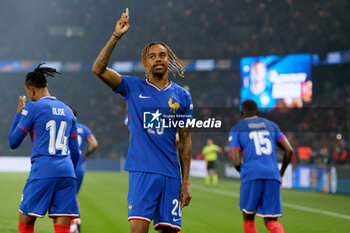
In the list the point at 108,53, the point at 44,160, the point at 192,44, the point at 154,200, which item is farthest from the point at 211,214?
the point at 192,44

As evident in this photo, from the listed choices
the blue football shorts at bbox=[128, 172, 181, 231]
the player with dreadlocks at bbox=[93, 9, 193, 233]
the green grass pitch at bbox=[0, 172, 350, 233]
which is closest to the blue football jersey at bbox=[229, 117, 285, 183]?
the player with dreadlocks at bbox=[93, 9, 193, 233]

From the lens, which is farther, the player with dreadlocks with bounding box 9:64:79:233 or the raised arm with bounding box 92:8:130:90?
the player with dreadlocks with bounding box 9:64:79:233

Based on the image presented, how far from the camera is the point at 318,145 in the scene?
22672 mm

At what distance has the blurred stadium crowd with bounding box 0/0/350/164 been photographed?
2906 centimetres

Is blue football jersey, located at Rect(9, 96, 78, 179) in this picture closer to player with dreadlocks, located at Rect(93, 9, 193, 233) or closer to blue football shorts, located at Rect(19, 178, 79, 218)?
blue football shorts, located at Rect(19, 178, 79, 218)

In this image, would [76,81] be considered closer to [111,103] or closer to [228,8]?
[111,103]

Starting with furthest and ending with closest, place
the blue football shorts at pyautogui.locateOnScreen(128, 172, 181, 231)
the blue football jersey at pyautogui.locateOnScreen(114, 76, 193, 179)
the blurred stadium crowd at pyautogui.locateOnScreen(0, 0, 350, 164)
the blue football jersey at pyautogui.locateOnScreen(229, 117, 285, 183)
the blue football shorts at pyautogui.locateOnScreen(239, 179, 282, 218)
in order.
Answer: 1. the blurred stadium crowd at pyautogui.locateOnScreen(0, 0, 350, 164)
2. the blue football jersey at pyautogui.locateOnScreen(229, 117, 285, 183)
3. the blue football shorts at pyautogui.locateOnScreen(239, 179, 282, 218)
4. the blue football jersey at pyautogui.locateOnScreen(114, 76, 193, 179)
5. the blue football shorts at pyautogui.locateOnScreen(128, 172, 181, 231)

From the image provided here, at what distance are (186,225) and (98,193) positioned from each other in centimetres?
728

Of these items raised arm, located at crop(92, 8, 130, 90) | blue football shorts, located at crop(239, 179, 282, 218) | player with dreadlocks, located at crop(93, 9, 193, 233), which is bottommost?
blue football shorts, located at crop(239, 179, 282, 218)

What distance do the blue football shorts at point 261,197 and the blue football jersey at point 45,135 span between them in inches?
84.6

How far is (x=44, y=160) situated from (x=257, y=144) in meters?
2.55

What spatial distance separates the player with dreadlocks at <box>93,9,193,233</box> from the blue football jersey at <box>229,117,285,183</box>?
2055mm

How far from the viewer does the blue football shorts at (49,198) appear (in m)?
4.37

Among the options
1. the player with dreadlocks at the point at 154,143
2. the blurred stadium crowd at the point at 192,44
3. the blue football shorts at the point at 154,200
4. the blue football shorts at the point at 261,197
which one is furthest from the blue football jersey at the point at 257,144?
the blurred stadium crowd at the point at 192,44
